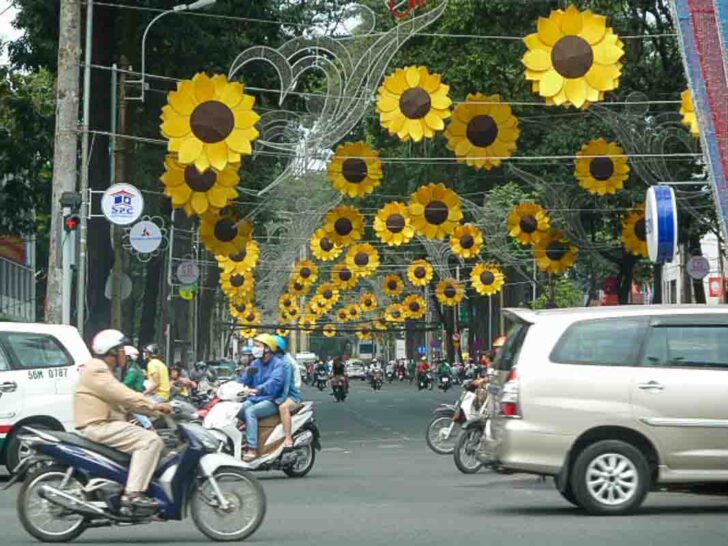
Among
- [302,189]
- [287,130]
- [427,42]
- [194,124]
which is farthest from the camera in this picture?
[427,42]

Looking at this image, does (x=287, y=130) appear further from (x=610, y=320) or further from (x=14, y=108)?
(x=610, y=320)

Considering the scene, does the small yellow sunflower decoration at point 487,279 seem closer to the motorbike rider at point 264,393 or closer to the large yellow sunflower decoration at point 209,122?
the large yellow sunflower decoration at point 209,122

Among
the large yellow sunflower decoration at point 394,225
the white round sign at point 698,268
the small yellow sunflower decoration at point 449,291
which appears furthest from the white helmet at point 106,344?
the small yellow sunflower decoration at point 449,291

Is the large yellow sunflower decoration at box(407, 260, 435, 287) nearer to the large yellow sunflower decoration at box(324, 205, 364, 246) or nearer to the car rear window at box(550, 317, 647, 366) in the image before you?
the large yellow sunflower decoration at box(324, 205, 364, 246)

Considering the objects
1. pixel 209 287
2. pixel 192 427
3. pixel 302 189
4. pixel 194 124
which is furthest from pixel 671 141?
pixel 209 287

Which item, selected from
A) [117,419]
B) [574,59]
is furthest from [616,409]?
[574,59]

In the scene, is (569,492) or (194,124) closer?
(569,492)

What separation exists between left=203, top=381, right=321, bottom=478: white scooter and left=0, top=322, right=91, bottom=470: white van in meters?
1.84

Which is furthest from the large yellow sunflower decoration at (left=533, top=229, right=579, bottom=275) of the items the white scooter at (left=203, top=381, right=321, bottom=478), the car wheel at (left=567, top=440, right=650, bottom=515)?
the car wheel at (left=567, top=440, right=650, bottom=515)

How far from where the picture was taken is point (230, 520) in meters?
14.4

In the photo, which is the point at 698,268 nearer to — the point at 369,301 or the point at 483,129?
the point at 483,129

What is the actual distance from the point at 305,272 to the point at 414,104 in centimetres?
3618

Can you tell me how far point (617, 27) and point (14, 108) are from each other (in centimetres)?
1318

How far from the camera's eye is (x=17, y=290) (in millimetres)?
78625
